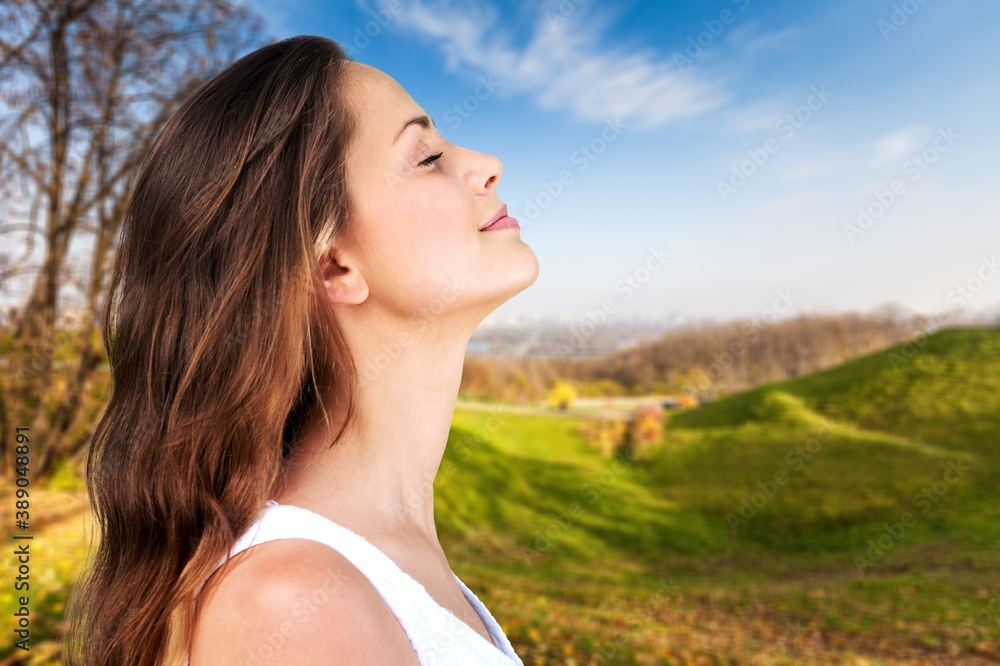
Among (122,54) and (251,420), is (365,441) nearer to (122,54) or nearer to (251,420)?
(251,420)

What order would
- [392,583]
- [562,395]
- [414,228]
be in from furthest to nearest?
[562,395] → [414,228] → [392,583]

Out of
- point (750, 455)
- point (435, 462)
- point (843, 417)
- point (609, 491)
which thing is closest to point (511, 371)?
point (609, 491)

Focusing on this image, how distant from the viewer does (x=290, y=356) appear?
1053mm

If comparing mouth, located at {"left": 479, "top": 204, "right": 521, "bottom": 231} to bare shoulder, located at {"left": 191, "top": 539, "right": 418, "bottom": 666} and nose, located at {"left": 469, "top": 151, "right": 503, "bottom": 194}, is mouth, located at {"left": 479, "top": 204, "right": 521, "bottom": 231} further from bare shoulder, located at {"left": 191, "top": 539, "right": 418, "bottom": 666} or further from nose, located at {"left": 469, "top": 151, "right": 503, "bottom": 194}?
bare shoulder, located at {"left": 191, "top": 539, "right": 418, "bottom": 666}

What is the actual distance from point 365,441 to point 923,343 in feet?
45.3

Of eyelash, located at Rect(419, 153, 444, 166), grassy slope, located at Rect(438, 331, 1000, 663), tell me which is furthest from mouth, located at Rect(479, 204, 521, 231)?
grassy slope, located at Rect(438, 331, 1000, 663)

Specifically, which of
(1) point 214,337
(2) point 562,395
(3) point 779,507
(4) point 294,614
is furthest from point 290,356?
(2) point 562,395

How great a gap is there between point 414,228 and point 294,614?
62cm

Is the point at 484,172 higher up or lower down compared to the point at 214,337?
higher up

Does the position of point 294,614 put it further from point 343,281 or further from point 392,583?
point 343,281

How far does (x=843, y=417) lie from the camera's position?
11391mm

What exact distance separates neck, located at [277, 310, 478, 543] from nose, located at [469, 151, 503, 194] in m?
0.25

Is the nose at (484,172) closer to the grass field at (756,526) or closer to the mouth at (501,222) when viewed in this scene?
the mouth at (501,222)

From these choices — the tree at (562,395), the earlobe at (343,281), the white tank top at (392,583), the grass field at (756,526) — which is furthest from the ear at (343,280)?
the tree at (562,395)
